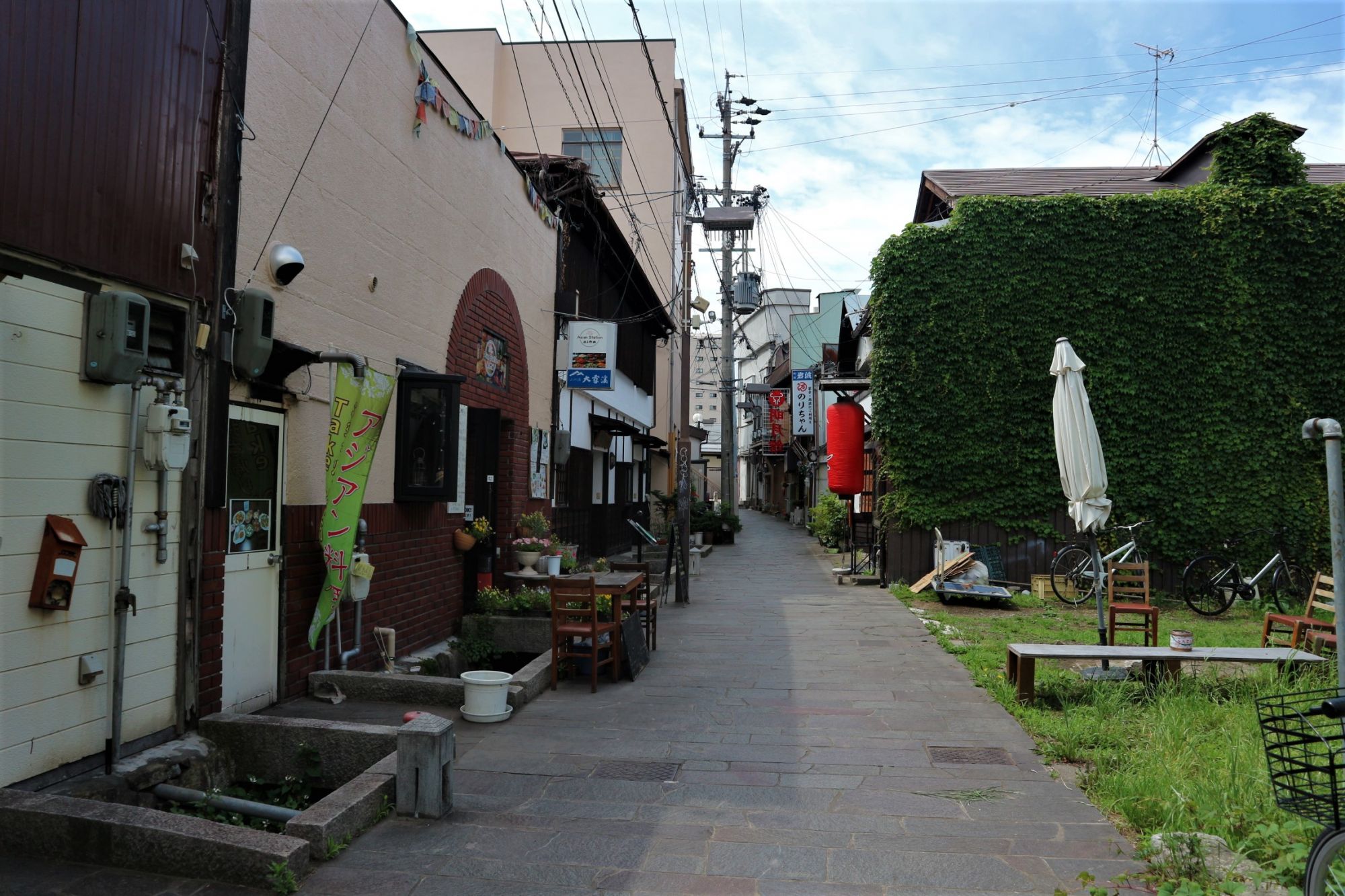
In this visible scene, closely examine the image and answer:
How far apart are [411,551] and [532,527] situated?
3085mm

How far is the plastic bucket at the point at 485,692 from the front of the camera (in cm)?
652

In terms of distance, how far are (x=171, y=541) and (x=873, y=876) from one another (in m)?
4.23

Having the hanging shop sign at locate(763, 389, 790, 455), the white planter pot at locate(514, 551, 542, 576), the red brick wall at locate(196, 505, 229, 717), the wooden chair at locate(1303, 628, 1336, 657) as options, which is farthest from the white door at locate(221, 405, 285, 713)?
the hanging shop sign at locate(763, 389, 790, 455)

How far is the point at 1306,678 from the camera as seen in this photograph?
23.7ft

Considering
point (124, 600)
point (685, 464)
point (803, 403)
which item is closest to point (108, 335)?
point (124, 600)

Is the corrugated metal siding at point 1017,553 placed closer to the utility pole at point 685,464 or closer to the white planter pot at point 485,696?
the utility pole at point 685,464

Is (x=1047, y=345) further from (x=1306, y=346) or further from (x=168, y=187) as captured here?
(x=168, y=187)

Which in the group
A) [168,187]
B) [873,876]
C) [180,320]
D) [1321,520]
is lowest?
[873,876]

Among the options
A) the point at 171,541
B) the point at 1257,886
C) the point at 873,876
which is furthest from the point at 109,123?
the point at 1257,886

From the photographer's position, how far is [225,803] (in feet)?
15.5

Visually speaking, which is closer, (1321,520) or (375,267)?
(375,267)

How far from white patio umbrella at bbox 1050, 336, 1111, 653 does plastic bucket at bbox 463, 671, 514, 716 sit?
611 centimetres

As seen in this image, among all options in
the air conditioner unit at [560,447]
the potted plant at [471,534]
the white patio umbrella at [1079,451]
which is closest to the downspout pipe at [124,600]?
the potted plant at [471,534]

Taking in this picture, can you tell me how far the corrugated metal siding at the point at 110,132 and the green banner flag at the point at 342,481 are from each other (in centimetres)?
138
